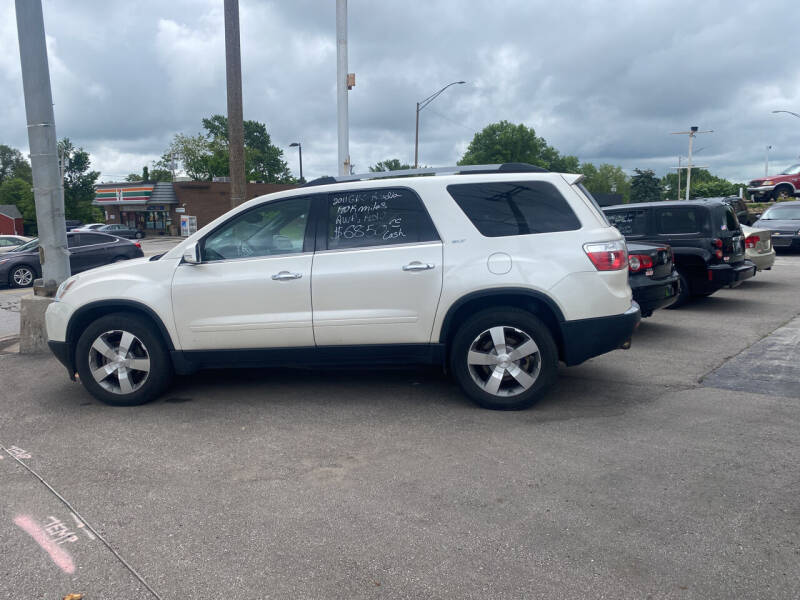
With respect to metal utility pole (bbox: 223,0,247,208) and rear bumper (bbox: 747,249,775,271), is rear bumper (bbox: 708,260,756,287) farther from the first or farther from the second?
metal utility pole (bbox: 223,0,247,208)

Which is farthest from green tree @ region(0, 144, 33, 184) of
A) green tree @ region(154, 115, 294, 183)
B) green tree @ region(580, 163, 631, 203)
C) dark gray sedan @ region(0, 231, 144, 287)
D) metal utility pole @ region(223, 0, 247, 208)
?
metal utility pole @ region(223, 0, 247, 208)

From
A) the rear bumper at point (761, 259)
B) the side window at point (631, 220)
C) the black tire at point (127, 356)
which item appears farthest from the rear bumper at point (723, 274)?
the black tire at point (127, 356)

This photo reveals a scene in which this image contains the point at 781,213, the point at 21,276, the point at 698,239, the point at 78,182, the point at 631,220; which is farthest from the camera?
the point at 78,182

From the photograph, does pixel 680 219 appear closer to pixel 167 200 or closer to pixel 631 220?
pixel 631 220

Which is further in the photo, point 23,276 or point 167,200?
point 167,200

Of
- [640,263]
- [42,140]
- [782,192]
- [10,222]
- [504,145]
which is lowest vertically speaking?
[640,263]

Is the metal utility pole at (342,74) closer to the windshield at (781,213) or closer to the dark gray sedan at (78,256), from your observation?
the dark gray sedan at (78,256)

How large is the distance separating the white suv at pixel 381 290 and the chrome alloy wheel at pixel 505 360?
0.01m

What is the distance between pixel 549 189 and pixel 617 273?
0.85m

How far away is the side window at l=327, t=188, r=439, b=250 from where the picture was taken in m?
5.15

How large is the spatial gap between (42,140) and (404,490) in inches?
264

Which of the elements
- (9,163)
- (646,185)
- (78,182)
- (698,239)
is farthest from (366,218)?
(9,163)

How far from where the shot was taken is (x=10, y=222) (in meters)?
81.0

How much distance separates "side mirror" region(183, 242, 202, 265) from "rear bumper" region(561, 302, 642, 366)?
118 inches
